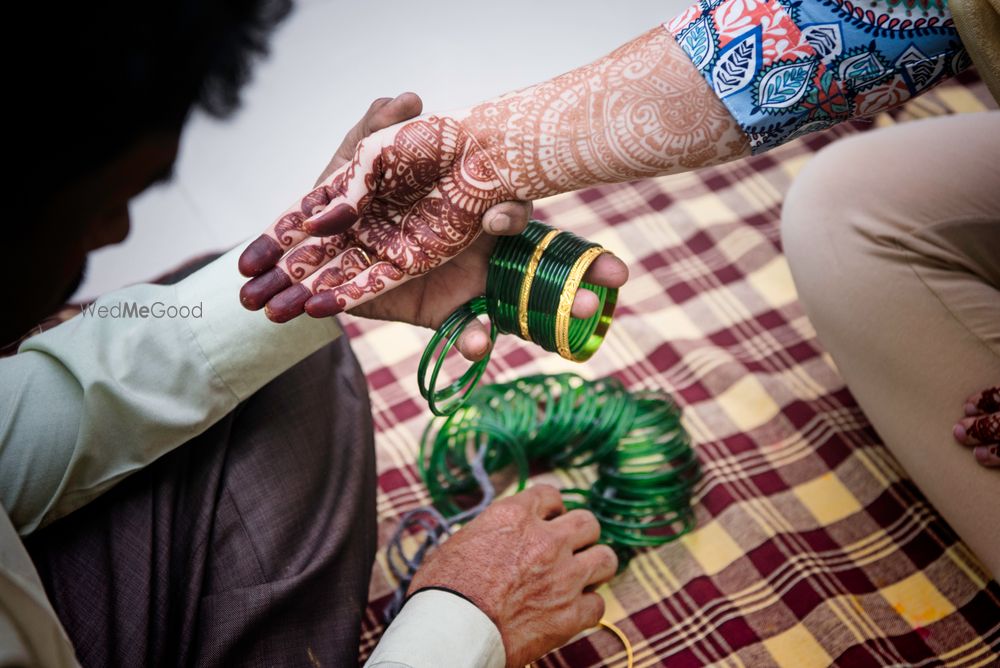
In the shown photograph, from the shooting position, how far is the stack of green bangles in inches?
49.6

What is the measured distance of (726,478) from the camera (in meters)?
1.70

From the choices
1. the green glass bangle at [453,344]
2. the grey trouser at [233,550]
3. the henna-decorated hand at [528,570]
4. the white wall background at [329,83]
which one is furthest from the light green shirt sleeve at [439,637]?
the white wall background at [329,83]

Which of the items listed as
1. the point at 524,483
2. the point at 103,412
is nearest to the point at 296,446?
the point at 103,412

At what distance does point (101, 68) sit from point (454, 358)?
1.24m

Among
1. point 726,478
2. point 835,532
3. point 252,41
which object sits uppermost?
point 252,41

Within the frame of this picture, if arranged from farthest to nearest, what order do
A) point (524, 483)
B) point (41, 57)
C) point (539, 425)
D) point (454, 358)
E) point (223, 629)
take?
point (454, 358) → point (539, 425) → point (524, 483) → point (223, 629) → point (41, 57)

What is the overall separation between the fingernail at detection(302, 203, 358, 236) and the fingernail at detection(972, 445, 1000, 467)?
106 centimetres

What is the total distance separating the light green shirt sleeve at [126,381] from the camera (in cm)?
122

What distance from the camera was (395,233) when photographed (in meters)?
1.37

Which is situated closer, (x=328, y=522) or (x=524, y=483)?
(x=328, y=522)

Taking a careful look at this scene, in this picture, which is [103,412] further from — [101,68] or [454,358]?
[454,358]

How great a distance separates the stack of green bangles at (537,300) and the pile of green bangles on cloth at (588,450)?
0.30 metres

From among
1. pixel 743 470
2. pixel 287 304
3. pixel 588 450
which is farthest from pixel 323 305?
pixel 743 470
